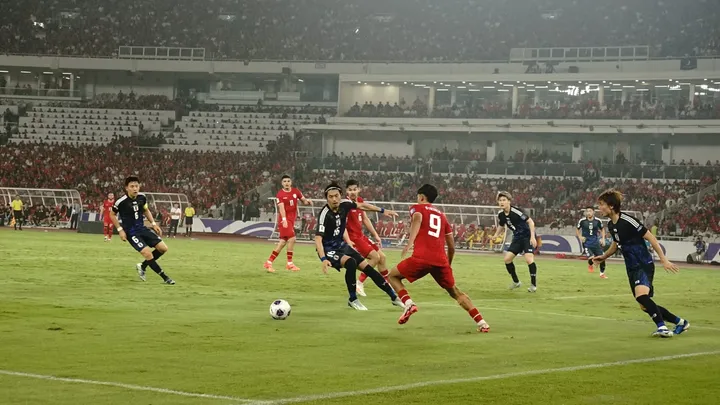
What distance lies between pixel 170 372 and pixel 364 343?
136 inches

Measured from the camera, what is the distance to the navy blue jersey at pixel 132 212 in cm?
2208

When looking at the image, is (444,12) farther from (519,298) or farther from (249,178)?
(519,298)

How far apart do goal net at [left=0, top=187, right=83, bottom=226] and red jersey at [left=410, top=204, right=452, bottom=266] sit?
1855 inches

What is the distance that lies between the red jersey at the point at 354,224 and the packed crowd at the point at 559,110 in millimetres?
50376

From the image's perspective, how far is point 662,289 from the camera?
26.2m

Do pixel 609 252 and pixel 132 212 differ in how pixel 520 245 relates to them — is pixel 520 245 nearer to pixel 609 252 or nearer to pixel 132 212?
pixel 609 252

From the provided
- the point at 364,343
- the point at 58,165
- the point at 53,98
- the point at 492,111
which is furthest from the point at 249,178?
the point at 364,343

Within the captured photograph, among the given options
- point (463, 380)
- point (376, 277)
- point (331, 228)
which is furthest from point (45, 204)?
point (463, 380)

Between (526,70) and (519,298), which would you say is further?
(526,70)

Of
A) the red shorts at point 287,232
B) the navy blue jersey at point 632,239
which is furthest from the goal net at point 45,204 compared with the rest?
the navy blue jersey at point 632,239

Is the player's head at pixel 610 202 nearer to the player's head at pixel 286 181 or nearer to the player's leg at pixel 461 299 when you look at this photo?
the player's leg at pixel 461 299

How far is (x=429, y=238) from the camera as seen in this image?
14516 millimetres

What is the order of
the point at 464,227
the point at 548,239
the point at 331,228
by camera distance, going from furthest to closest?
the point at 464,227
the point at 548,239
the point at 331,228

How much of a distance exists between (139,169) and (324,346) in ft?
189
